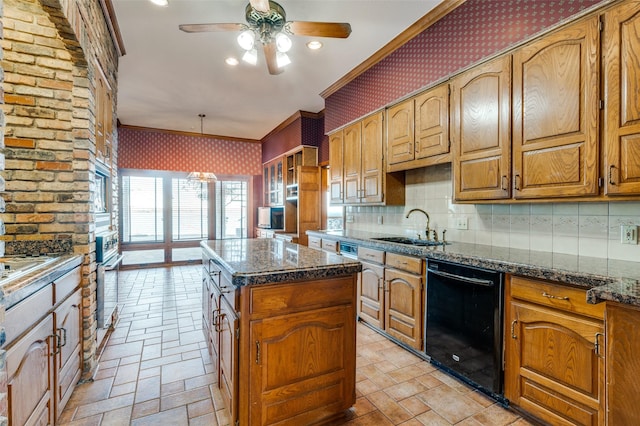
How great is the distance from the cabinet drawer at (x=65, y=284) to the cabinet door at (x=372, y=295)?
2307mm

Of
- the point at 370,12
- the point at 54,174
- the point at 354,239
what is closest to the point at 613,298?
the point at 354,239

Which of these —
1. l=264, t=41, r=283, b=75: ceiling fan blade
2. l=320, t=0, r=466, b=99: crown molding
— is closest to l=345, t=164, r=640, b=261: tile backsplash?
l=320, t=0, r=466, b=99: crown molding

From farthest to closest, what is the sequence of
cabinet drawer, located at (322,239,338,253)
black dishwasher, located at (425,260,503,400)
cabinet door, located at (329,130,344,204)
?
1. cabinet door, located at (329,130,344,204)
2. cabinet drawer, located at (322,239,338,253)
3. black dishwasher, located at (425,260,503,400)

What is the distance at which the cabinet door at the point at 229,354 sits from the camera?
155 centimetres

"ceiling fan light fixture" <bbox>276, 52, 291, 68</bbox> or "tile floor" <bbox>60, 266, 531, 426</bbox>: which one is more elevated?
"ceiling fan light fixture" <bbox>276, 52, 291, 68</bbox>

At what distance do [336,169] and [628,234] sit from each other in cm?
296

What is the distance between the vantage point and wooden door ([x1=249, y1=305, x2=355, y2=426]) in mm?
1537

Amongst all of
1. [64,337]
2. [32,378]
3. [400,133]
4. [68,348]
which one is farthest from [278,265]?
[400,133]

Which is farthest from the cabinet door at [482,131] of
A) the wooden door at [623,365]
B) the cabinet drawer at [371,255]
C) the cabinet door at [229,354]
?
the cabinet door at [229,354]

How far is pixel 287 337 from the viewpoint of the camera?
1592 millimetres

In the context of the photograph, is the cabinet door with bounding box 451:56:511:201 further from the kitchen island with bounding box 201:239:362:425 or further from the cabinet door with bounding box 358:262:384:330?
the kitchen island with bounding box 201:239:362:425

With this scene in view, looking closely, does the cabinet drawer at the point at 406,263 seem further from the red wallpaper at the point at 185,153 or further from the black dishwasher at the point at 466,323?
the red wallpaper at the point at 185,153

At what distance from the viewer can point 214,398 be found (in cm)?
205

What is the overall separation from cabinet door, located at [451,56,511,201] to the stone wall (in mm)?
2725
